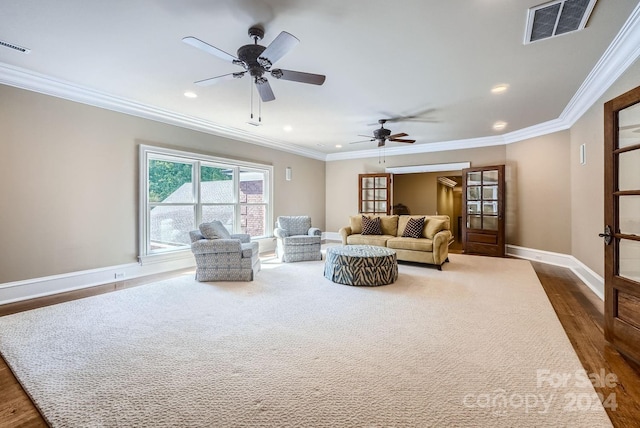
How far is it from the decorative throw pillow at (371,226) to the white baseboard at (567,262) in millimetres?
3166

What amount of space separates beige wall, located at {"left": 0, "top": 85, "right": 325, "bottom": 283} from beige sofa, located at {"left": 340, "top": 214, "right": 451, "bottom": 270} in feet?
Result: 13.7

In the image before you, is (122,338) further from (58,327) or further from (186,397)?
(186,397)

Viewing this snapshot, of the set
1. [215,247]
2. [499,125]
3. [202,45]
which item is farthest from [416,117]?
[215,247]

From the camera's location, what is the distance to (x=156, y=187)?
511 centimetres

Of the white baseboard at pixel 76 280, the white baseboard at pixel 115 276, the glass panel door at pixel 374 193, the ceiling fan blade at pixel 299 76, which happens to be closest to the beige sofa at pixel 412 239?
the glass panel door at pixel 374 193

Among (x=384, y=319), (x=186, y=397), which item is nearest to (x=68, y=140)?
(x=186, y=397)

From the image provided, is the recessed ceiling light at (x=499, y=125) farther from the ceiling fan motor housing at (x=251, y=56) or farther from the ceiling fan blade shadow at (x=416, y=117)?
the ceiling fan motor housing at (x=251, y=56)

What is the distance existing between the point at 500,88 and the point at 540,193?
3.23 m

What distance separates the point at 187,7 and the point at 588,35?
3.64m

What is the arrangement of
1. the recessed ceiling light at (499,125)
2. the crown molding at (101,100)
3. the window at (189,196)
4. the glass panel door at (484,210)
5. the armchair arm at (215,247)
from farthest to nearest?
1. the glass panel door at (484,210)
2. the recessed ceiling light at (499,125)
3. the window at (189,196)
4. the armchair arm at (215,247)
5. the crown molding at (101,100)

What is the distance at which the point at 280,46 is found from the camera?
2.36 meters

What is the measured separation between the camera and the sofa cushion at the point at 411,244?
527 cm

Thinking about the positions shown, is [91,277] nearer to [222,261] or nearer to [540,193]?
[222,261]

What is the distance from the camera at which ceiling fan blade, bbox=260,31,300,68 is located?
221 cm
